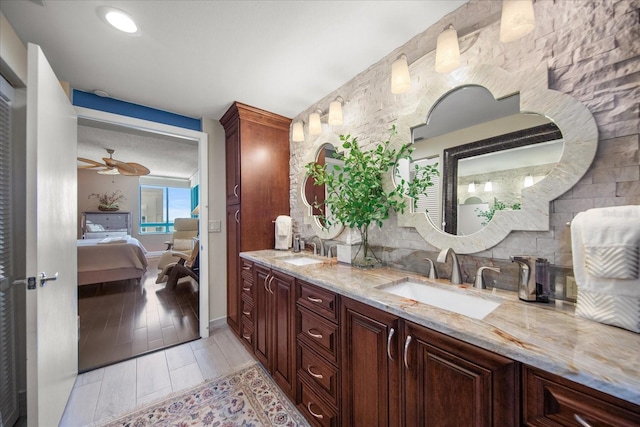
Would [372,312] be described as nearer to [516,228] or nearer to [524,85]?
[516,228]

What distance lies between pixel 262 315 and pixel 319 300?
32.2 inches

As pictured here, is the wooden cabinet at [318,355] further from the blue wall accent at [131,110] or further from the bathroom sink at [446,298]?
the blue wall accent at [131,110]

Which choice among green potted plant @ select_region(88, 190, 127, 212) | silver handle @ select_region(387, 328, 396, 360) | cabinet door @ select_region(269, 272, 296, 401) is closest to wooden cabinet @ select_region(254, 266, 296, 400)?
cabinet door @ select_region(269, 272, 296, 401)

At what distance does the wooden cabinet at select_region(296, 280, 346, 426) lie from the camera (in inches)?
49.8

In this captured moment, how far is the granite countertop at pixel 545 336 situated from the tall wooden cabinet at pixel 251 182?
1.58 meters

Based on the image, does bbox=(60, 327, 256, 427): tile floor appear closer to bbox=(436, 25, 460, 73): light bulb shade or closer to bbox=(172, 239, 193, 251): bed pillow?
bbox=(436, 25, 460, 73): light bulb shade

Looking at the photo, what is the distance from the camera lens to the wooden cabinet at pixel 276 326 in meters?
1.60

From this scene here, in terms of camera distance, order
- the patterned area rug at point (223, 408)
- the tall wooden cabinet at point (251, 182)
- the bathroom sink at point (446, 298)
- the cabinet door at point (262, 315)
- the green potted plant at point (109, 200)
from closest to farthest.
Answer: the bathroom sink at point (446, 298) → the patterned area rug at point (223, 408) → the cabinet door at point (262, 315) → the tall wooden cabinet at point (251, 182) → the green potted plant at point (109, 200)

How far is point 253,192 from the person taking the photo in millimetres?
2506

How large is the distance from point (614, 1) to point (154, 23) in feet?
7.24

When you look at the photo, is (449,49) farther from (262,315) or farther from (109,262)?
(109,262)

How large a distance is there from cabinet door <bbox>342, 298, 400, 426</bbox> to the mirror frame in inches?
25.6

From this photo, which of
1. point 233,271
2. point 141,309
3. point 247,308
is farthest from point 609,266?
point 141,309

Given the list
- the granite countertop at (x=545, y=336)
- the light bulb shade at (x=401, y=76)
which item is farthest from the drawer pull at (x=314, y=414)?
the light bulb shade at (x=401, y=76)
